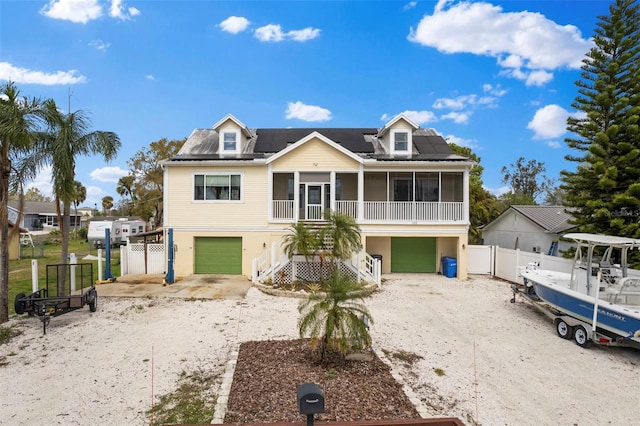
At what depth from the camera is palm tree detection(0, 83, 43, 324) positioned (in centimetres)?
853

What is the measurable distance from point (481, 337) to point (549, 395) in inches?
107

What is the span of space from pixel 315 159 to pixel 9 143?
35.0 feet

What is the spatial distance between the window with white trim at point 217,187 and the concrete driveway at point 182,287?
374 centimetres

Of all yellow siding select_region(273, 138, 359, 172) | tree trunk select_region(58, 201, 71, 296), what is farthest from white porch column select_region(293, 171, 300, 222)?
tree trunk select_region(58, 201, 71, 296)

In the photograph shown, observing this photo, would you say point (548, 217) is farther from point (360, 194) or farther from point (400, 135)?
point (360, 194)

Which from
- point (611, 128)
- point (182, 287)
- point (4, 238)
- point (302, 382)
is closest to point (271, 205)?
point (182, 287)

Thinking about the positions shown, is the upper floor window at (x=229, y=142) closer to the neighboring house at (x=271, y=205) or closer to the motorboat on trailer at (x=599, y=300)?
the neighboring house at (x=271, y=205)

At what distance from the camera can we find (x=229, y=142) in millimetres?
17766

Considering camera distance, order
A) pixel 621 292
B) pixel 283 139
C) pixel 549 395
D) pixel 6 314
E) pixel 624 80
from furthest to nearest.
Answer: pixel 283 139
pixel 624 80
pixel 6 314
pixel 621 292
pixel 549 395

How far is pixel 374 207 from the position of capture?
16.1 metres

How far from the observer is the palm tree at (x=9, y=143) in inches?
336

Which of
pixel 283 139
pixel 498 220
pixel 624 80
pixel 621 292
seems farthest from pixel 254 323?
pixel 498 220

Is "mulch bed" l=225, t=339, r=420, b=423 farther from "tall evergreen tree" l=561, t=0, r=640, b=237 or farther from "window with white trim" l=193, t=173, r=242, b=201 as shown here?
"tall evergreen tree" l=561, t=0, r=640, b=237

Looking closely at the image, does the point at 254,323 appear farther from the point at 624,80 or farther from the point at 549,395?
the point at 624,80
